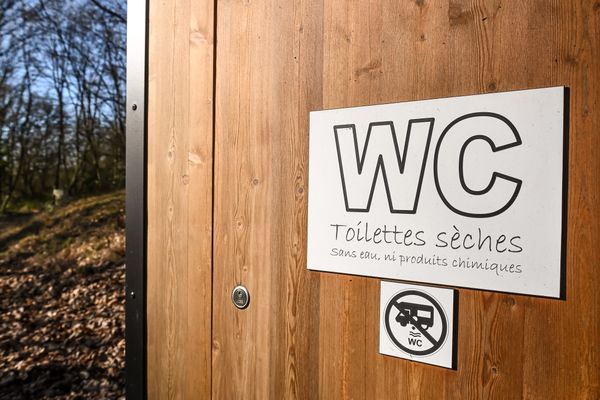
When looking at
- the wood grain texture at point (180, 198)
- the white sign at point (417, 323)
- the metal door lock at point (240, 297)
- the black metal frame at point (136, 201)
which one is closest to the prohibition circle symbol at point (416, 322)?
the white sign at point (417, 323)

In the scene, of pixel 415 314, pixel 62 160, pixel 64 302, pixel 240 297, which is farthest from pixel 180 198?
pixel 62 160

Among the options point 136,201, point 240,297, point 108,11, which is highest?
point 108,11

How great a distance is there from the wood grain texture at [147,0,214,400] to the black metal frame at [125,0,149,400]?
1.1 inches

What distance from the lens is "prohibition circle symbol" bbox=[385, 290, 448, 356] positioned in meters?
1.25

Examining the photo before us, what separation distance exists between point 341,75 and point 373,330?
0.74 meters

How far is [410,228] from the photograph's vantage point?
1.30 meters

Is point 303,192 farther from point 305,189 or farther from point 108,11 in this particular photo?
point 108,11

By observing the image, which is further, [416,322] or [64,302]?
[64,302]

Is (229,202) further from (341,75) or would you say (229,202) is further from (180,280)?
(341,75)

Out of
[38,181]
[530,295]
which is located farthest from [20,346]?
[530,295]

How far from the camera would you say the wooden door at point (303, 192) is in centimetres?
111

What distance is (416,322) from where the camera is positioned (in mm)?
1283

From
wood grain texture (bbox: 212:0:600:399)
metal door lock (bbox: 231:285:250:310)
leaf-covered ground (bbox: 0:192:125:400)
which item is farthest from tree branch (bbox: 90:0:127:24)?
metal door lock (bbox: 231:285:250:310)

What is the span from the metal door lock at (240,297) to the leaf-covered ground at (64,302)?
2.74 m
